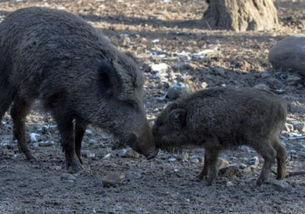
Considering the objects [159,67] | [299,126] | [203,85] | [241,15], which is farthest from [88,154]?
[241,15]

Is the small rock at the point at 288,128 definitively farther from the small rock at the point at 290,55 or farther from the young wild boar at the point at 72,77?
the young wild boar at the point at 72,77

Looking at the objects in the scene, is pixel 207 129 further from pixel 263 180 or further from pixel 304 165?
pixel 304 165

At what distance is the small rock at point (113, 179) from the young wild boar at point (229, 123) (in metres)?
0.73

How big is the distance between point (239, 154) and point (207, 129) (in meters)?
1.23

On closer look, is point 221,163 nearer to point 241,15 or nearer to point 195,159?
→ point 195,159

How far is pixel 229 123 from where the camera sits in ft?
23.3

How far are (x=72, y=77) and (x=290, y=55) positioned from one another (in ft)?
15.9

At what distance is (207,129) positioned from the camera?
7.22 meters

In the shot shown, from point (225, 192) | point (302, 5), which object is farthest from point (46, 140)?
point (302, 5)

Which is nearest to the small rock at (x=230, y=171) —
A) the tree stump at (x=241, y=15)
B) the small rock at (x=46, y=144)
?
the small rock at (x=46, y=144)

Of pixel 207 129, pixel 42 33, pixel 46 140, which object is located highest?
pixel 42 33

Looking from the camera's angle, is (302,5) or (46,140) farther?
(302,5)

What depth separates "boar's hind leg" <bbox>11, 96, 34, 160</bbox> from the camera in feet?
26.8

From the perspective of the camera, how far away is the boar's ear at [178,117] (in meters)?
7.44
